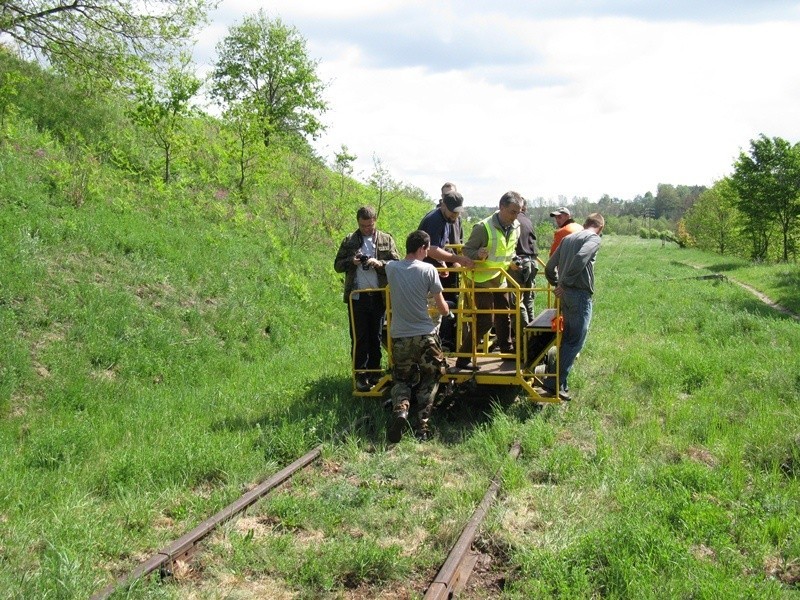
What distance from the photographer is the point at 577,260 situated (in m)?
8.61

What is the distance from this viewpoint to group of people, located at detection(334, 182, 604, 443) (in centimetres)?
801

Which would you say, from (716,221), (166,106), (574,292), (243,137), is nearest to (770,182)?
(716,221)

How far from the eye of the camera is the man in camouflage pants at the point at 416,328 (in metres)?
7.94

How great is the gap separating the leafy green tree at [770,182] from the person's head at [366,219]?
40.9 meters

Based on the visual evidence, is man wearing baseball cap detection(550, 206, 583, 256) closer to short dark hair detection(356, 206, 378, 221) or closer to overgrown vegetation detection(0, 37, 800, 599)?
overgrown vegetation detection(0, 37, 800, 599)

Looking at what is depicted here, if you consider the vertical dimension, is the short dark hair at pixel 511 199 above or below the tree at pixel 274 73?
below

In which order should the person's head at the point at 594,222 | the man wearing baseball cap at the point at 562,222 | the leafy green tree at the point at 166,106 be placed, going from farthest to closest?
the leafy green tree at the point at 166,106, the man wearing baseball cap at the point at 562,222, the person's head at the point at 594,222

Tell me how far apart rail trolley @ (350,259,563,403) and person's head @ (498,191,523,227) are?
24.8 inches

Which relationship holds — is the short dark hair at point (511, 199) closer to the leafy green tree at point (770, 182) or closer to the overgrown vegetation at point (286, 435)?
the overgrown vegetation at point (286, 435)

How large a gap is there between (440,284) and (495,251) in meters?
1.03

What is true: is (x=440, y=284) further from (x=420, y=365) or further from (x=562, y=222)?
(x=562, y=222)

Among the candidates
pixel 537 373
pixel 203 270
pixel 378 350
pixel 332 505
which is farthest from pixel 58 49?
pixel 332 505

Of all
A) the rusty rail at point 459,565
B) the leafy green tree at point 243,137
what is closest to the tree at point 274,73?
the leafy green tree at point 243,137

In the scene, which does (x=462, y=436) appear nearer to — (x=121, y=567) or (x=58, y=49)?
(x=121, y=567)
